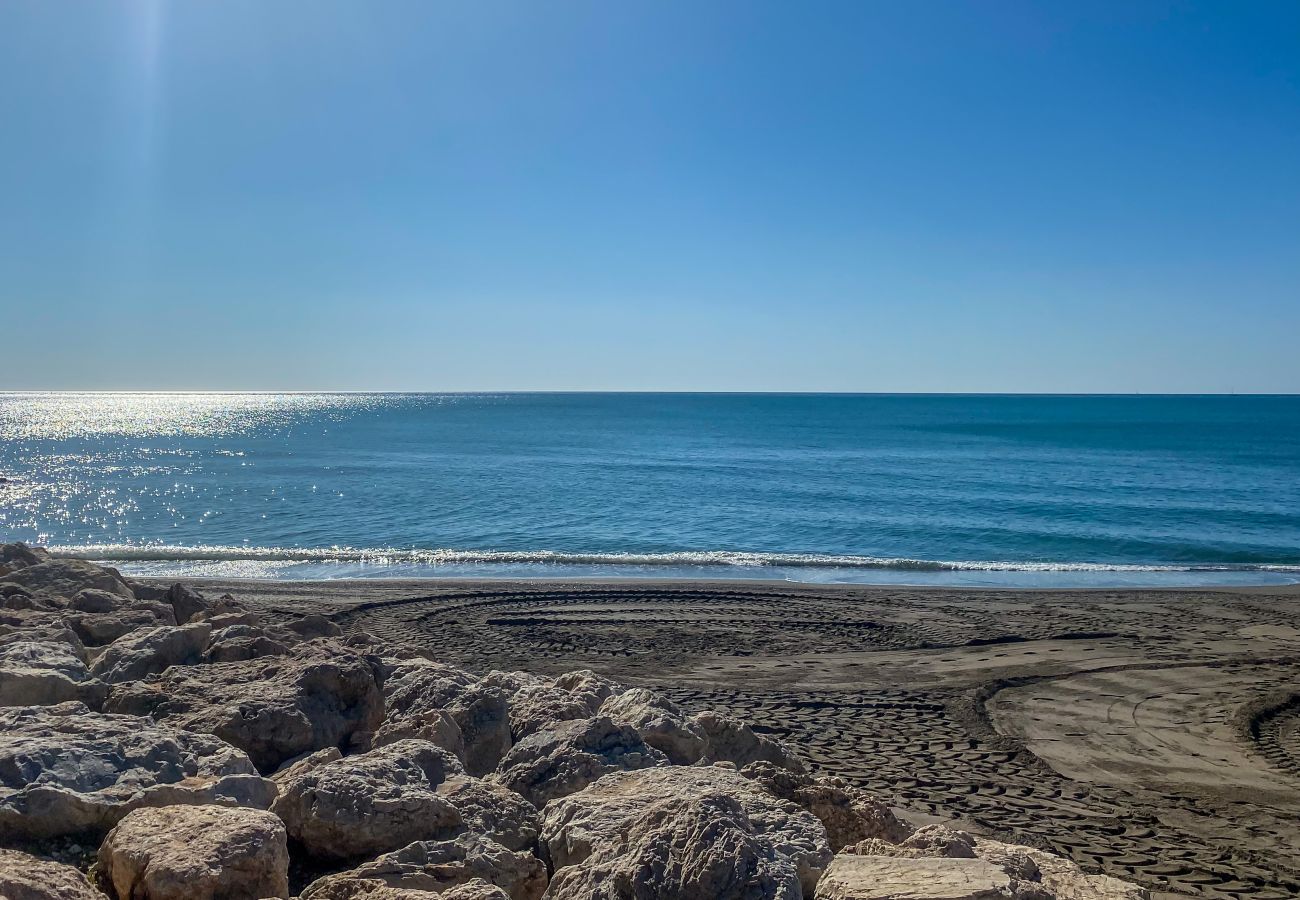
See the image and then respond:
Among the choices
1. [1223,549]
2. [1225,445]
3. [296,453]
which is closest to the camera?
[1223,549]

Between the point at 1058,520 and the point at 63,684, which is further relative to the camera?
the point at 1058,520

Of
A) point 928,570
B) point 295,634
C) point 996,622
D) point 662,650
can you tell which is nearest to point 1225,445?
point 928,570

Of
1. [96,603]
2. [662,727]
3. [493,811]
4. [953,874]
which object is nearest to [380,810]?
[493,811]

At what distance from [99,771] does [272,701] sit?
4.21 feet

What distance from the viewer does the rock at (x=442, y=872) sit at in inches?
139

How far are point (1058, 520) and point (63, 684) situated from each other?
32.6m

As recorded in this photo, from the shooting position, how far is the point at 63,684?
5660mm

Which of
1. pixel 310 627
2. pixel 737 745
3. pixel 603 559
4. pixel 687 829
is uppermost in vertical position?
pixel 687 829

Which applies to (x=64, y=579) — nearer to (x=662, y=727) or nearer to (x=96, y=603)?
(x=96, y=603)

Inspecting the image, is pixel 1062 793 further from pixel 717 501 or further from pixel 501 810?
pixel 717 501

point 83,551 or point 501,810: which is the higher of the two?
point 501,810

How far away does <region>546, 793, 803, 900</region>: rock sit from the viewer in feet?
10.7

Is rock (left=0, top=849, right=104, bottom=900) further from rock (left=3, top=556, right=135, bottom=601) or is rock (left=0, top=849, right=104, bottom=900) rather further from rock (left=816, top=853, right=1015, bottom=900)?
rock (left=3, top=556, right=135, bottom=601)

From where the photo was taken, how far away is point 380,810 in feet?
12.9
